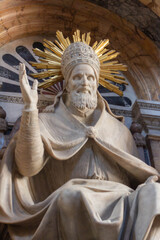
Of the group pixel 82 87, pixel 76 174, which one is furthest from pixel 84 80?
pixel 76 174

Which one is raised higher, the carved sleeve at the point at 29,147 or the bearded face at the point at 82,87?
the bearded face at the point at 82,87

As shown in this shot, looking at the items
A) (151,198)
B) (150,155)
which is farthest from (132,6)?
(151,198)

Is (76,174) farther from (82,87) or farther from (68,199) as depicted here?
(82,87)

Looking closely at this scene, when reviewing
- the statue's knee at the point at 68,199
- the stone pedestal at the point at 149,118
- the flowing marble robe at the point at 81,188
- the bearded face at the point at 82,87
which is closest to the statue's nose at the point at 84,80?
the bearded face at the point at 82,87

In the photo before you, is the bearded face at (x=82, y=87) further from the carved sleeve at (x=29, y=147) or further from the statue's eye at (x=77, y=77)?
the carved sleeve at (x=29, y=147)

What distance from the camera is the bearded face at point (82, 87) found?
165 inches

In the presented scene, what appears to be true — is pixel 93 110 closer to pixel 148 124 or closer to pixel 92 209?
pixel 148 124

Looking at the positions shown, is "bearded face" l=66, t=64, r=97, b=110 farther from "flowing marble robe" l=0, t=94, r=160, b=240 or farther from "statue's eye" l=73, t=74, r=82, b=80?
"flowing marble robe" l=0, t=94, r=160, b=240

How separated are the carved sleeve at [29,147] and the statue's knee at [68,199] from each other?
0.58 metres

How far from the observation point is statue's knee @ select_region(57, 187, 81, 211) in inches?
121

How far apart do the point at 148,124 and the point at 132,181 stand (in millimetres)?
1366

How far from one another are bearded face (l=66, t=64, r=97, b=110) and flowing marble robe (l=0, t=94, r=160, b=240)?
0.14 meters

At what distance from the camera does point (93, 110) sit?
4.31 metres

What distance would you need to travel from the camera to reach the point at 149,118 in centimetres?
522
